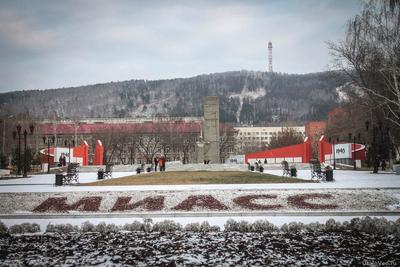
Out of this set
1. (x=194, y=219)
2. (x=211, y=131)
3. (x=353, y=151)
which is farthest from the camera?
(x=211, y=131)

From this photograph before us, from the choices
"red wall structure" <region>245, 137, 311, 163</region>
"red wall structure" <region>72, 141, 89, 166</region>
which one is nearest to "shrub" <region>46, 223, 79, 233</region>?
"red wall structure" <region>245, 137, 311, 163</region>

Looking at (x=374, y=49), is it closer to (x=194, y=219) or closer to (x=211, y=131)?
(x=194, y=219)

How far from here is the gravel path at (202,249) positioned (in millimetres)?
Answer: 8750

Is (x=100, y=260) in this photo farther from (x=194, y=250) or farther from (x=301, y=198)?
(x=301, y=198)

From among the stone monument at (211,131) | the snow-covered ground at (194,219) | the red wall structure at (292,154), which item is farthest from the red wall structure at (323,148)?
the snow-covered ground at (194,219)

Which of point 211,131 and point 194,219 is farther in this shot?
point 211,131

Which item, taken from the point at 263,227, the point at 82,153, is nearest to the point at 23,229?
the point at 263,227

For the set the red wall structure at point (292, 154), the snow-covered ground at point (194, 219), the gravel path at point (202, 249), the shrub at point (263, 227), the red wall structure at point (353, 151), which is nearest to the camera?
the gravel path at point (202, 249)

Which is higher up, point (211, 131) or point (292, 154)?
point (211, 131)

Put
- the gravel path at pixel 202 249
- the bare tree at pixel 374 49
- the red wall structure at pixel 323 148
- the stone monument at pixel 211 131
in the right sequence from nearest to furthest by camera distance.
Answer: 1. the gravel path at pixel 202 249
2. the bare tree at pixel 374 49
3. the stone monument at pixel 211 131
4. the red wall structure at pixel 323 148

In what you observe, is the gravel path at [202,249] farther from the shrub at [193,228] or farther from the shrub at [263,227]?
the shrub at [263,227]

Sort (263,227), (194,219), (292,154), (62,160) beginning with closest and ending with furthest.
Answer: (263,227) → (194,219) → (62,160) → (292,154)

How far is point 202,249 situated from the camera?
992 centimetres

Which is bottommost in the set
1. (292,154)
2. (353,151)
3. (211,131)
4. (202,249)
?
(202,249)
